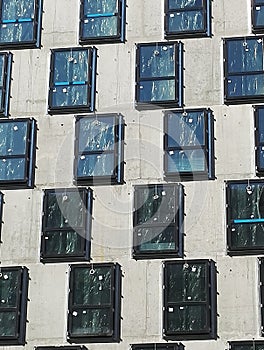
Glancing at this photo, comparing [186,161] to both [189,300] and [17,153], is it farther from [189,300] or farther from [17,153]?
[17,153]

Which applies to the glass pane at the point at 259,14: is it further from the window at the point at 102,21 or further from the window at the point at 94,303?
the window at the point at 94,303

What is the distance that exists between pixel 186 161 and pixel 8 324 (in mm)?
8043

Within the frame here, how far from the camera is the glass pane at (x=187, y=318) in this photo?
31469 mm

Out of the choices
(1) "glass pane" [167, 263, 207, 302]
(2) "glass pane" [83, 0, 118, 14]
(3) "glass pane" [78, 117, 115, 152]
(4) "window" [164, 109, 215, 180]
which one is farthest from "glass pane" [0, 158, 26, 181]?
(2) "glass pane" [83, 0, 118, 14]

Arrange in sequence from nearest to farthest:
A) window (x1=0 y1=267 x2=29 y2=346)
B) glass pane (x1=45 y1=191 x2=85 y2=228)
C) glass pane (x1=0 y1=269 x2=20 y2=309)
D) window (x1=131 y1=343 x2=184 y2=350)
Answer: window (x1=131 y1=343 x2=184 y2=350) < window (x1=0 y1=267 x2=29 y2=346) < glass pane (x1=0 y1=269 x2=20 y2=309) < glass pane (x1=45 y1=191 x2=85 y2=228)

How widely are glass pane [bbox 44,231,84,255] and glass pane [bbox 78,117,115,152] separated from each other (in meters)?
3.12

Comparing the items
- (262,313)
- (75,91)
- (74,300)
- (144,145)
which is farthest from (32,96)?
(262,313)

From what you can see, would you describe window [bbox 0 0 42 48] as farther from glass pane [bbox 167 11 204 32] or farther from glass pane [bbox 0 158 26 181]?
glass pane [bbox 167 11 204 32]

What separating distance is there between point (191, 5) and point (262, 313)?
11677mm

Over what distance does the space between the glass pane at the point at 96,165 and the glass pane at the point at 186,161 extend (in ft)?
6.60

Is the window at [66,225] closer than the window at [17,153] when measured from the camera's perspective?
Yes

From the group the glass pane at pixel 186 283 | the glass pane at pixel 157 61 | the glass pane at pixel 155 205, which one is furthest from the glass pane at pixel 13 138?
the glass pane at pixel 186 283

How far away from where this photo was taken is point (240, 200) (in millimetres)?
32969

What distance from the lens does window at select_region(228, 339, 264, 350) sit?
31016 mm
